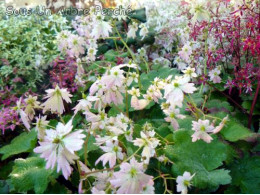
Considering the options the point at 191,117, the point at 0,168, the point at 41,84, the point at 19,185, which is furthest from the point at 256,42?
the point at 41,84

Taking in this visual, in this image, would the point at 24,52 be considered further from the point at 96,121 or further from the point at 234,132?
the point at 234,132

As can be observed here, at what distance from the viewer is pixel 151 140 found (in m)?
0.91

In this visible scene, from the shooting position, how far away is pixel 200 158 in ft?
3.38

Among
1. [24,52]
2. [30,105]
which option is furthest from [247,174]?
[24,52]

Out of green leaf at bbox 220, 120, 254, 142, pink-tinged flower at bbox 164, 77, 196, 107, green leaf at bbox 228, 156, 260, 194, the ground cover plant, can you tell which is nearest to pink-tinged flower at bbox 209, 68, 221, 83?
the ground cover plant

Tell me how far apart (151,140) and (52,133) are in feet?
0.94

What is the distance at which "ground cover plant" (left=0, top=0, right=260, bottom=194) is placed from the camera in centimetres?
92

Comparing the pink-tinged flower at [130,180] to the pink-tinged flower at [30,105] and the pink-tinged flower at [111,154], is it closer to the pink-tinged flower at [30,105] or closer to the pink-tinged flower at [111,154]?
the pink-tinged flower at [111,154]

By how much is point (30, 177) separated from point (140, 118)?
568 millimetres

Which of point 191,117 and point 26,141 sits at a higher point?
point 191,117

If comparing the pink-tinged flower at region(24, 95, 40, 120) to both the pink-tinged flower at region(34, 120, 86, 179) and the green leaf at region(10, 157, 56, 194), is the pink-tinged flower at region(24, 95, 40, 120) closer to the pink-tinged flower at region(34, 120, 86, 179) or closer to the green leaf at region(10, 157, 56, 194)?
the green leaf at region(10, 157, 56, 194)

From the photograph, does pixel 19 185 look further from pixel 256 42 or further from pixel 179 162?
pixel 256 42

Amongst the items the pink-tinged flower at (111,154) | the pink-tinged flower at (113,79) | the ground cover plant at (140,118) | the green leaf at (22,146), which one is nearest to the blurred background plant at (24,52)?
the ground cover plant at (140,118)

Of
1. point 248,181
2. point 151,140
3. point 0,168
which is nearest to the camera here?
point 151,140
